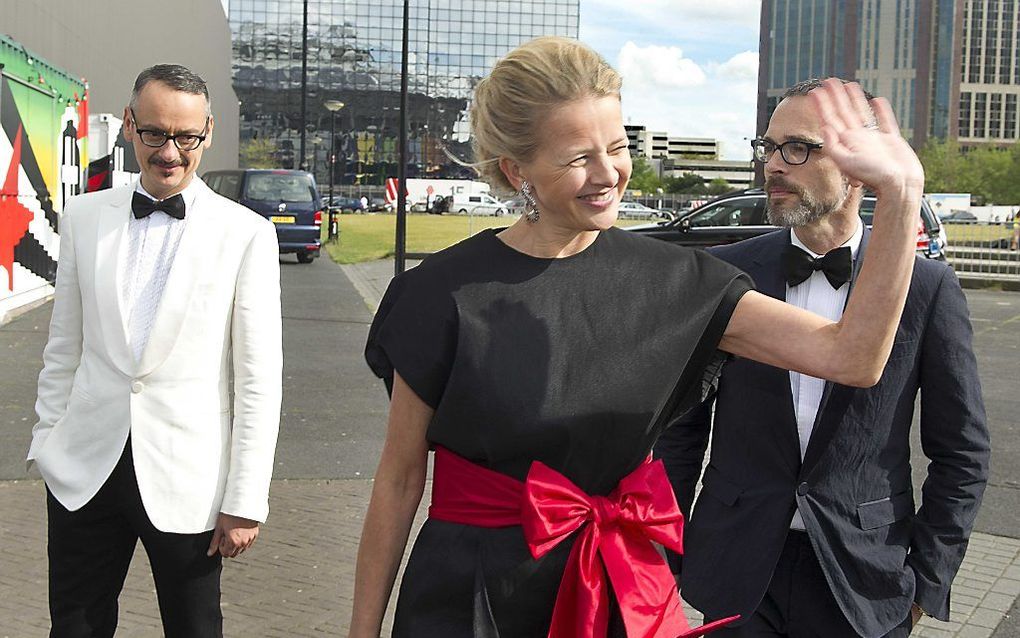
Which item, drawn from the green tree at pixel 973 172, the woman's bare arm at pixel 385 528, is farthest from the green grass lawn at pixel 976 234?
the green tree at pixel 973 172

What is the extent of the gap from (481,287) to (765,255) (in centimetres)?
116

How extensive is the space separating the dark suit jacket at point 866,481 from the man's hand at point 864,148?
0.98m

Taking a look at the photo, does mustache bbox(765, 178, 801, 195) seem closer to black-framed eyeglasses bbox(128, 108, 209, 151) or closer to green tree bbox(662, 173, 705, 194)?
black-framed eyeglasses bbox(128, 108, 209, 151)

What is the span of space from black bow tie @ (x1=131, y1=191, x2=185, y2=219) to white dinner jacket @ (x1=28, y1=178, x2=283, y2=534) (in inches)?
1.3

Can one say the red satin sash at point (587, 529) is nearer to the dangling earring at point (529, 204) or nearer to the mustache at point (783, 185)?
the dangling earring at point (529, 204)

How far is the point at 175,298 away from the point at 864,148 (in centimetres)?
192

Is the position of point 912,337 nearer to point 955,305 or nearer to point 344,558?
point 955,305

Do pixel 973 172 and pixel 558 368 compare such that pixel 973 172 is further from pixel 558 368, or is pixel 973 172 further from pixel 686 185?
pixel 558 368

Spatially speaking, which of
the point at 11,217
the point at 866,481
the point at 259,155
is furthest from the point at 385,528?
the point at 259,155

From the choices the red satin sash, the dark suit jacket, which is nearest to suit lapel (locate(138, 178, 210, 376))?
the red satin sash

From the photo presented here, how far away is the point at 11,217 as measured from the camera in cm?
1511

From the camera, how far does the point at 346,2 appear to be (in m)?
146

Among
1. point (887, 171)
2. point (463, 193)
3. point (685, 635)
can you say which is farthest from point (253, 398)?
point (463, 193)

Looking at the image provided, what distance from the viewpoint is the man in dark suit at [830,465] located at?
277 cm
